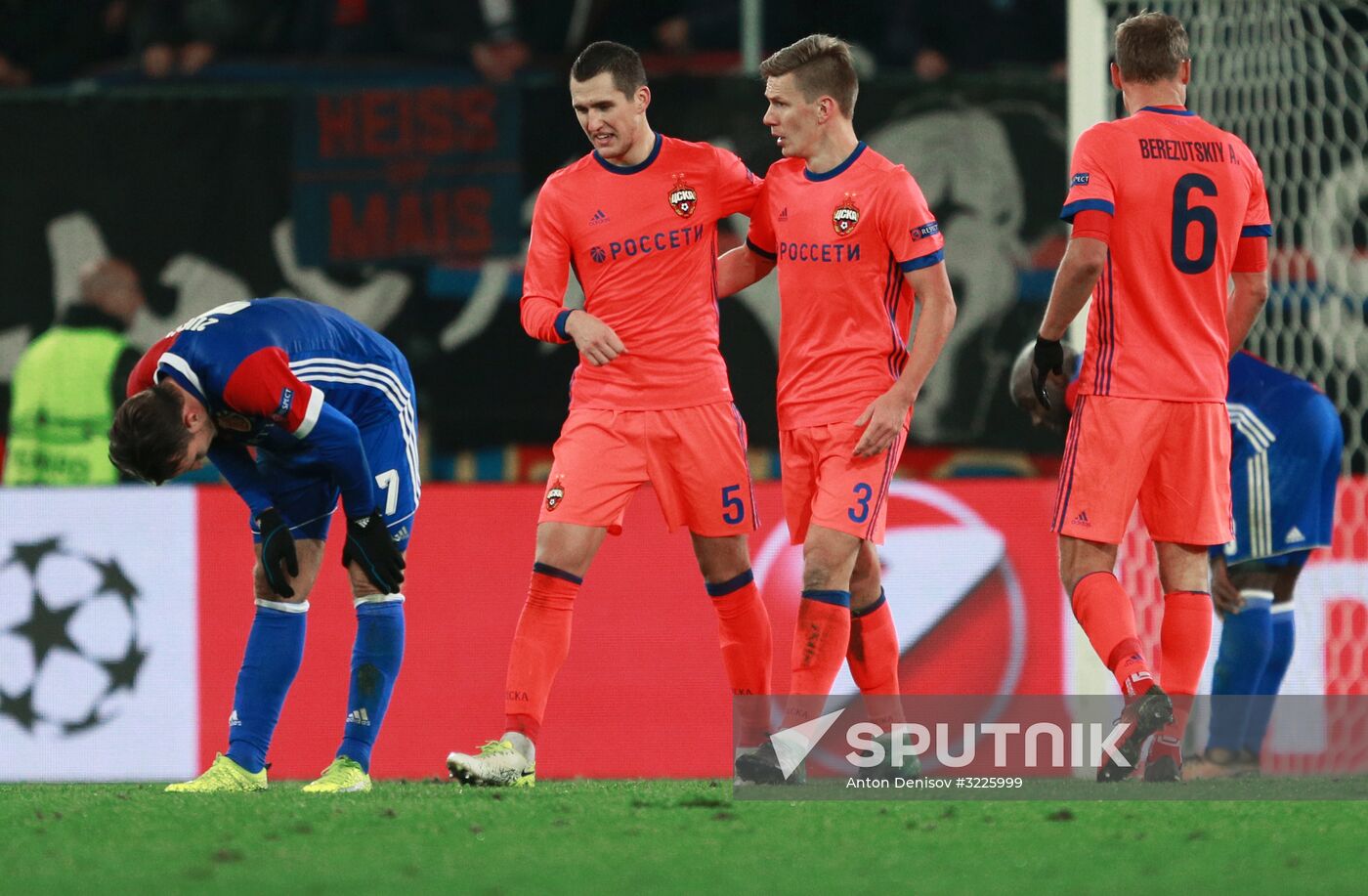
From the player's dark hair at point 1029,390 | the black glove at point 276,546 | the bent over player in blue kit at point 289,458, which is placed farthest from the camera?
the player's dark hair at point 1029,390

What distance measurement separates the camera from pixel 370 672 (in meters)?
4.61

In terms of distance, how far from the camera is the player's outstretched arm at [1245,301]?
485 cm

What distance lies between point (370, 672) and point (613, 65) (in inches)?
61.6

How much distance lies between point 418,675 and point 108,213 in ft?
9.21

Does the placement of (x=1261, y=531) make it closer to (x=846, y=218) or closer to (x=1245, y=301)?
(x=1245, y=301)

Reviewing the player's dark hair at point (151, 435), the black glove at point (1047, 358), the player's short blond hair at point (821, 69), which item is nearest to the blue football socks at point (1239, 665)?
the black glove at point (1047, 358)

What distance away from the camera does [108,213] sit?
8.20 meters

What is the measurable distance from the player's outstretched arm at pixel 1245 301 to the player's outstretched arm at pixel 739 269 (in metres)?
1.17

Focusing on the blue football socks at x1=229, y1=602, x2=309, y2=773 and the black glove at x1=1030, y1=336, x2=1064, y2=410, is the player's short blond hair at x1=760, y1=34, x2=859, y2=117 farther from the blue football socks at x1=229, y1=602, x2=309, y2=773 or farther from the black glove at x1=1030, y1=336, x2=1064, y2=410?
the blue football socks at x1=229, y1=602, x2=309, y2=773

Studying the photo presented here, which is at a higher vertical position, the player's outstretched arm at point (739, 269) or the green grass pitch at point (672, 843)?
the player's outstretched arm at point (739, 269)

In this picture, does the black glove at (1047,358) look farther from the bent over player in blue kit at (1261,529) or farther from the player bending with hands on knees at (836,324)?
the bent over player in blue kit at (1261,529)

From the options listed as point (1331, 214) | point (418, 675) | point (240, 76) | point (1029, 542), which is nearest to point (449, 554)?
point (418, 675)

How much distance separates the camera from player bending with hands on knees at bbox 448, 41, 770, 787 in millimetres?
4668

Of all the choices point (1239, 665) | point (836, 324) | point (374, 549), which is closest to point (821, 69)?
point (836, 324)
